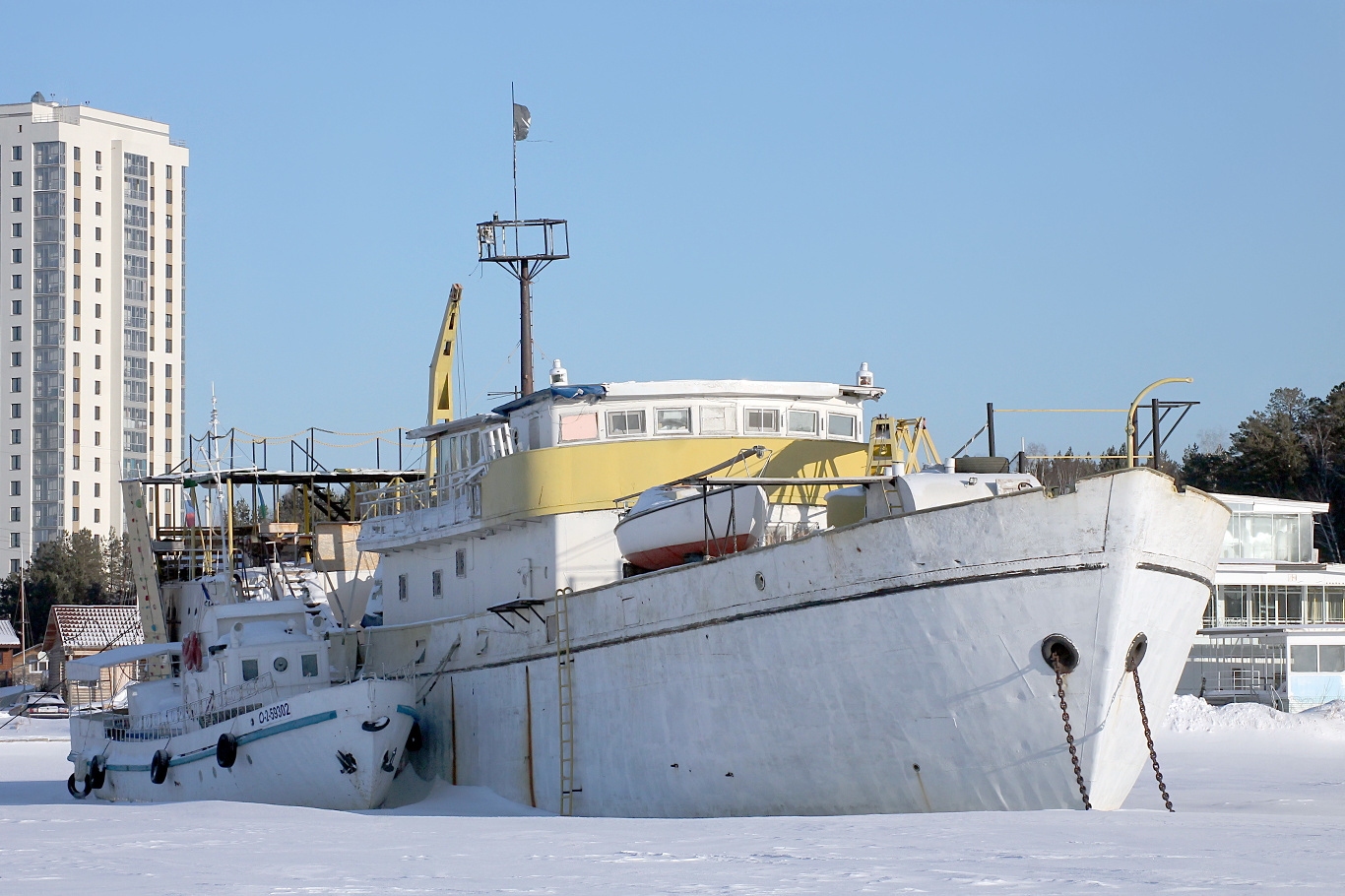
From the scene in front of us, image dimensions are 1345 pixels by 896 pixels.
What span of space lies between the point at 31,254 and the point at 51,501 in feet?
59.5

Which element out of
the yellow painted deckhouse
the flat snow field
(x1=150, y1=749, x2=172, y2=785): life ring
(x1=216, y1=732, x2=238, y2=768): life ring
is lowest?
(x1=150, y1=749, x2=172, y2=785): life ring

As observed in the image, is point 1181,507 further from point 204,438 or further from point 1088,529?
point 204,438

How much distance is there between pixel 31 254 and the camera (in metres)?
107

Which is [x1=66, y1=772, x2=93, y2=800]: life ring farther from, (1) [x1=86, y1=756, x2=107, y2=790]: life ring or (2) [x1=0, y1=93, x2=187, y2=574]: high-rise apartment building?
(2) [x1=0, y1=93, x2=187, y2=574]: high-rise apartment building

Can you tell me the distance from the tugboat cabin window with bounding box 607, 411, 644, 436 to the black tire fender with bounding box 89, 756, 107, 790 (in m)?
14.0

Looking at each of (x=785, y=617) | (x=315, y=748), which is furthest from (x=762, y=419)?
(x=315, y=748)

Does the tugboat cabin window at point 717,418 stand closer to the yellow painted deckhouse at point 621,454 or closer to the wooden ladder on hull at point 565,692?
the yellow painted deckhouse at point 621,454

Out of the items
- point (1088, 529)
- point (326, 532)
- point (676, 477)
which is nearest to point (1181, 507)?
point (1088, 529)

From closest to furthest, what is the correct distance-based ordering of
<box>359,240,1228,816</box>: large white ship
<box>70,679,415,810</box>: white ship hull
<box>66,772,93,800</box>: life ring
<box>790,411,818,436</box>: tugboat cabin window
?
<box>359,240,1228,816</box>: large white ship → <box>790,411,818,436</box>: tugboat cabin window → <box>70,679,415,810</box>: white ship hull → <box>66,772,93,800</box>: life ring

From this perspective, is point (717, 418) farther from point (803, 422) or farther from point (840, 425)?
point (840, 425)

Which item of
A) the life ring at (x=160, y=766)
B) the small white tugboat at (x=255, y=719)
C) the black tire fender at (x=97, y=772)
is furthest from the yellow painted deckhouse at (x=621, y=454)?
the black tire fender at (x=97, y=772)

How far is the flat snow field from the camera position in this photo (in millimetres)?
10320

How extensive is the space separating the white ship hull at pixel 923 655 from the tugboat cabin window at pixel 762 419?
395 cm

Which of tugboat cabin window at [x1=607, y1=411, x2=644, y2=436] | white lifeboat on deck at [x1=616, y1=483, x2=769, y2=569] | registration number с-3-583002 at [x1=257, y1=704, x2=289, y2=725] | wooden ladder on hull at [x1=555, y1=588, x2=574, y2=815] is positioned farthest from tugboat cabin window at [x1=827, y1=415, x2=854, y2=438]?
registration number с-3-583002 at [x1=257, y1=704, x2=289, y2=725]
